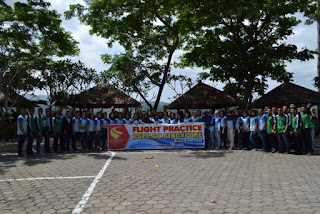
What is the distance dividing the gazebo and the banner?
9248 millimetres

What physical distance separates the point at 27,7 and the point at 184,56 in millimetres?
10856

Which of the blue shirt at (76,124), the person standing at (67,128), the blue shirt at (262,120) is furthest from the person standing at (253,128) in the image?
the person standing at (67,128)

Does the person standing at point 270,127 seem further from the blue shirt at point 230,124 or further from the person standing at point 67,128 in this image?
the person standing at point 67,128

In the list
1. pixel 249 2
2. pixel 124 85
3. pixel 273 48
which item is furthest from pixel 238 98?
pixel 124 85

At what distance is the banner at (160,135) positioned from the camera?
1246cm

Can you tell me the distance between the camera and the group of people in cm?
1043

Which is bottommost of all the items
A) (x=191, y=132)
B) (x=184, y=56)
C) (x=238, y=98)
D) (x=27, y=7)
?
(x=191, y=132)

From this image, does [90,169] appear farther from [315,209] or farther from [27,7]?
[27,7]

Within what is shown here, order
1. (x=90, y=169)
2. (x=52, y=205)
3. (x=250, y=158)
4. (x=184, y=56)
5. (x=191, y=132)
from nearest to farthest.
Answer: (x=52, y=205) → (x=90, y=169) → (x=250, y=158) → (x=191, y=132) → (x=184, y=56)

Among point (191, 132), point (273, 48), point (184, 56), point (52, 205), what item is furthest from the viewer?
point (184, 56)

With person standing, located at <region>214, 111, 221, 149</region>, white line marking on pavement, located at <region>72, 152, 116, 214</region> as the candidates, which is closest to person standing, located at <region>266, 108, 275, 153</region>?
person standing, located at <region>214, 111, 221, 149</region>

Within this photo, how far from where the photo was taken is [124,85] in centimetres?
1972

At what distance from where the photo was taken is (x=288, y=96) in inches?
832

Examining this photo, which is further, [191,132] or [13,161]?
[191,132]
